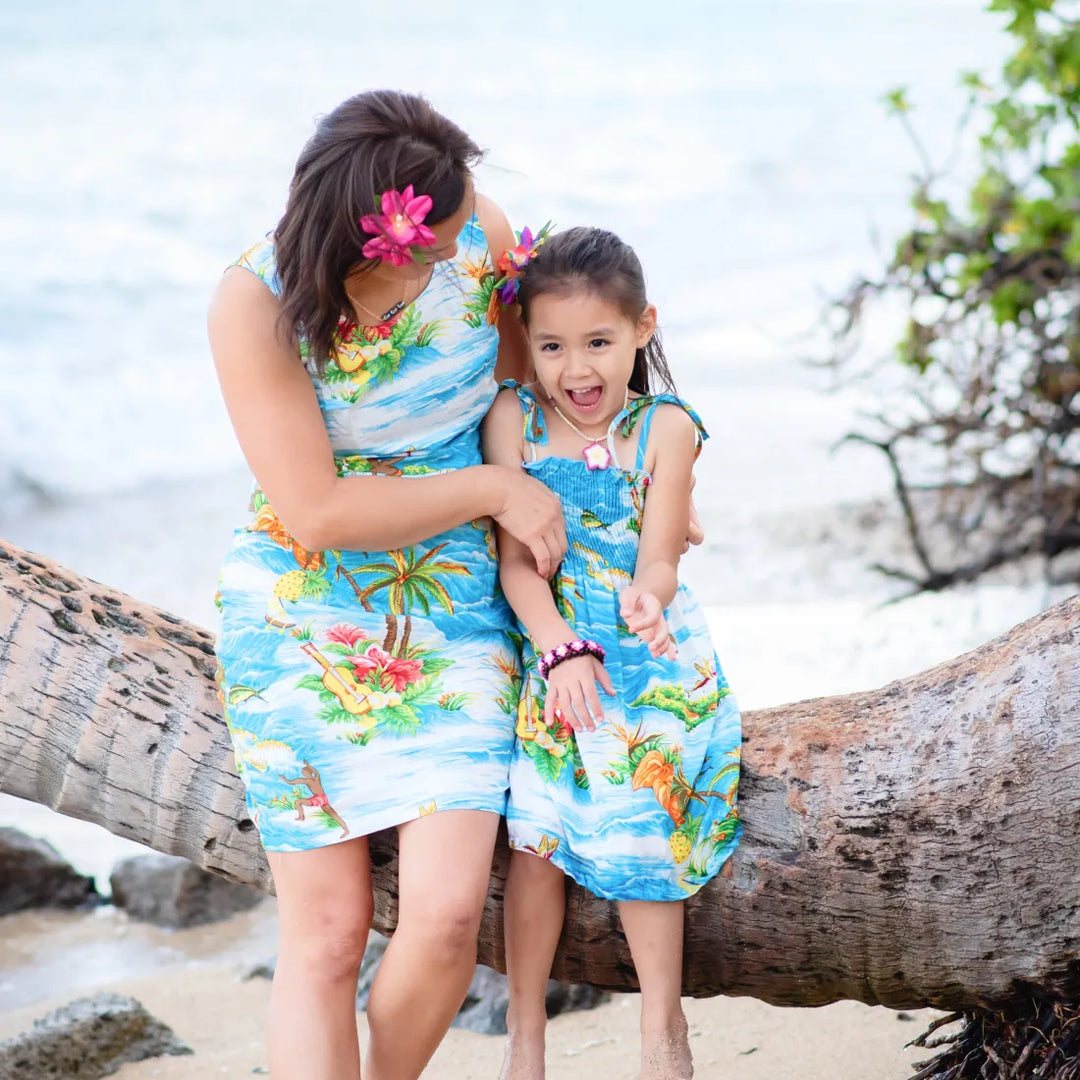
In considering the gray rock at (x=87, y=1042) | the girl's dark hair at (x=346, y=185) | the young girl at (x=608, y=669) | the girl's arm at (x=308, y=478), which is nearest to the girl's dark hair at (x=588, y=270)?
the young girl at (x=608, y=669)

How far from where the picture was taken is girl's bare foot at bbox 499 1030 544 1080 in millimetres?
2160

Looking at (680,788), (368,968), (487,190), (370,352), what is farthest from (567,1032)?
(487,190)

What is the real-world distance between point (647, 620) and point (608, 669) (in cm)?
12

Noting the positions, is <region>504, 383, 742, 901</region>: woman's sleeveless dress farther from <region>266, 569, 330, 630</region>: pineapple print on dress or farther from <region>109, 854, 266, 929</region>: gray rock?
<region>109, 854, 266, 929</region>: gray rock

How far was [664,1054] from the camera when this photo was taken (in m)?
2.06

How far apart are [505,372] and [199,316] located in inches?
478

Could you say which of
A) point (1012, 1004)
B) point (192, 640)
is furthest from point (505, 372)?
point (1012, 1004)

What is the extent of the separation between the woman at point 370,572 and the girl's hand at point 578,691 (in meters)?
0.13

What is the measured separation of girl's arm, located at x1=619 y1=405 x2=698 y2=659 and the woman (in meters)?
0.16

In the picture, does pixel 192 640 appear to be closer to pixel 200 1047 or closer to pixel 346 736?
pixel 346 736

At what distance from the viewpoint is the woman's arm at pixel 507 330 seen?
2.50 meters

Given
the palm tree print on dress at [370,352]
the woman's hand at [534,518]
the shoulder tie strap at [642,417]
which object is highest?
the palm tree print on dress at [370,352]

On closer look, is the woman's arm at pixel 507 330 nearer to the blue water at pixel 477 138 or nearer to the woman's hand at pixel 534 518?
the woman's hand at pixel 534 518

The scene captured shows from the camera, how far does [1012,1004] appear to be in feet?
6.91
